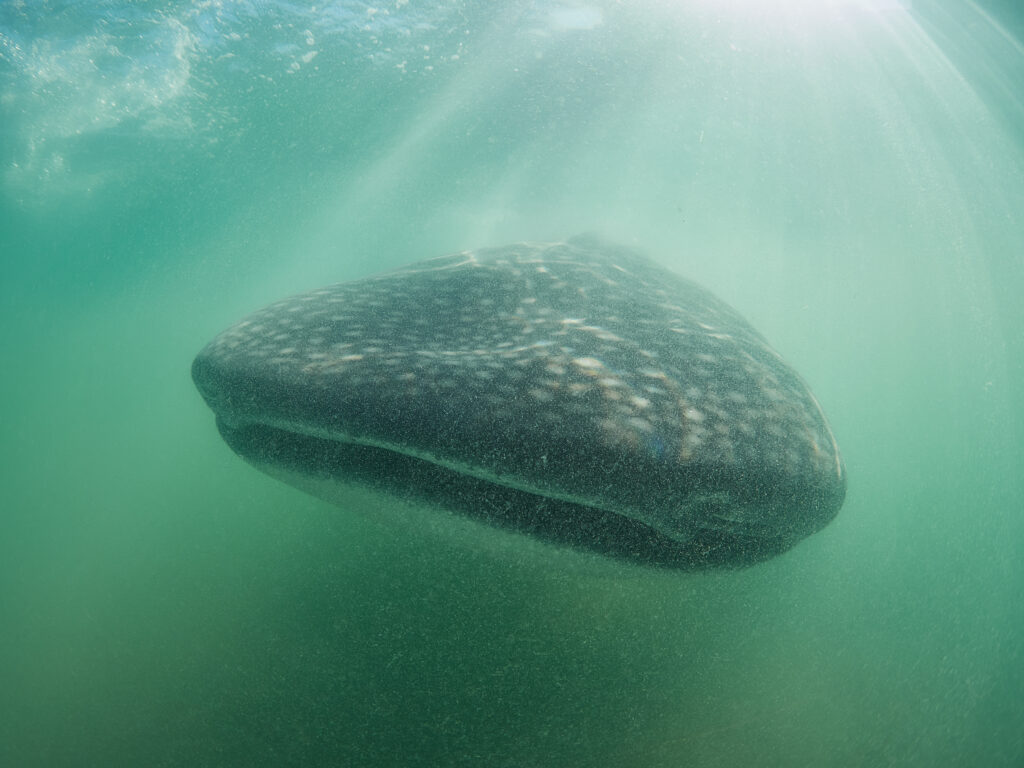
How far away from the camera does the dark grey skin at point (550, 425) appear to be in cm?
147

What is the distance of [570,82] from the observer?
1152 cm

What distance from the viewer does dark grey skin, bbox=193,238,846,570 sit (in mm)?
1473

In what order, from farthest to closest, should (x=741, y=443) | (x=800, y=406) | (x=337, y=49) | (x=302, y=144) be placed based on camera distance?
(x=302, y=144)
(x=337, y=49)
(x=800, y=406)
(x=741, y=443)

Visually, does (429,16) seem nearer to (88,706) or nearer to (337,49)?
(337,49)

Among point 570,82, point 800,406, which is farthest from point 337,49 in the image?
point 800,406

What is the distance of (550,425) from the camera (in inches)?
58.4

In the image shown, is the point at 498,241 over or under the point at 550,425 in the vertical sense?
under

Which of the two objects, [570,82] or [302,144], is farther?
[302,144]

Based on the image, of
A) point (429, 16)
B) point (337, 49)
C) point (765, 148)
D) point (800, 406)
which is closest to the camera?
point (800, 406)

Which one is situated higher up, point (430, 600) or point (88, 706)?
point (430, 600)

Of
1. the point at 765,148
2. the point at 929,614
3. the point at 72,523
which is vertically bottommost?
the point at 72,523

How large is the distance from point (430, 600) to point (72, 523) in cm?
1190

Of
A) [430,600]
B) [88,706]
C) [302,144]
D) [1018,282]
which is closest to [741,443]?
[430,600]

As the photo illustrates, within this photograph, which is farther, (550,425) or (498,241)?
(498,241)
